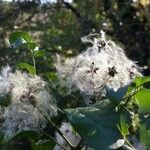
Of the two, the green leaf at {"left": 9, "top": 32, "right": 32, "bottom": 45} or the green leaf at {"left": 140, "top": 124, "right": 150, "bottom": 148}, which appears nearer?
the green leaf at {"left": 140, "top": 124, "right": 150, "bottom": 148}

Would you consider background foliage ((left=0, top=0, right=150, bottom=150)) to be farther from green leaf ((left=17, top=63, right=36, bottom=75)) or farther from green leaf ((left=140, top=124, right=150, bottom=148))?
green leaf ((left=140, top=124, right=150, bottom=148))

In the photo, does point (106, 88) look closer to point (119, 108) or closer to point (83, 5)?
point (119, 108)

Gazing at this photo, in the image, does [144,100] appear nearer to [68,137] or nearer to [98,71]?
[98,71]

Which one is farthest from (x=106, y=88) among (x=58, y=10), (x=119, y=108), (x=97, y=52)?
(x=58, y=10)

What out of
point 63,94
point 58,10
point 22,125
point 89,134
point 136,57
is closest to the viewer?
point 89,134

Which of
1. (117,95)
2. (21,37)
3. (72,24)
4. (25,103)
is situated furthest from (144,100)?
(72,24)

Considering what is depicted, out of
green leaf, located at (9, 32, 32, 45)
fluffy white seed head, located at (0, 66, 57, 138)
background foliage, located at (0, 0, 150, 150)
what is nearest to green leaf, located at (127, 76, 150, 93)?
fluffy white seed head, located at (0, 66, 57, 138)

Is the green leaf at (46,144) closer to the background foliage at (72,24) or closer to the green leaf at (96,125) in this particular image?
the green leaf at (96,125)
